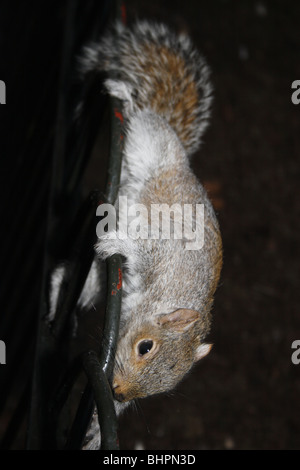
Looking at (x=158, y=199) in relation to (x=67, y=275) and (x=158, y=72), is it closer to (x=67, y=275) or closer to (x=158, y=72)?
(x=67, y=275)

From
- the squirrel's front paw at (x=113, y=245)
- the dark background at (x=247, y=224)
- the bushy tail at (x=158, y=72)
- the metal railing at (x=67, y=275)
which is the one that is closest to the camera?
the metal railing at (x=67, y=275)

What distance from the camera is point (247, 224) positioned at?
9.98ft

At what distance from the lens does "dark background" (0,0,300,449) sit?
2.47 m

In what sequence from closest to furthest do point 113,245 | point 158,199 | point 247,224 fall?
point 113,245 → point 158,199 → point 247,224

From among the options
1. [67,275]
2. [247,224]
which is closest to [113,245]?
[67,275]

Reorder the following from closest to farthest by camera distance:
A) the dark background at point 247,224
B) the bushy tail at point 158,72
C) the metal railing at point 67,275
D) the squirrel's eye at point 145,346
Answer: the metal railing at point 67,275 → the squirrel's eye at point 145,346 → the bushy tail at point 158,72 → the dark background at point 247,224

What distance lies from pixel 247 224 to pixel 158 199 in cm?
192

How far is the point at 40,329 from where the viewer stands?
93 cm

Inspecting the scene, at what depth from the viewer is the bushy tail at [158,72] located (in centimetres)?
135

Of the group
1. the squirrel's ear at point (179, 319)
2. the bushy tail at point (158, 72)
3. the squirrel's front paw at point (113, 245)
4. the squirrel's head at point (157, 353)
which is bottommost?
the squirrel's head at point (157, 353)

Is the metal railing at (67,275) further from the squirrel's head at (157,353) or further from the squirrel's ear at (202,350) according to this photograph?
the squirrel's ear at (202,350)

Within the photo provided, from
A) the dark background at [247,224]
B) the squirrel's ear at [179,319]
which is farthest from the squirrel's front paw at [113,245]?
the dark background at [247,224]

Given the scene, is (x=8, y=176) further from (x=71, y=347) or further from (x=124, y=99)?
(x=71, y=347)
